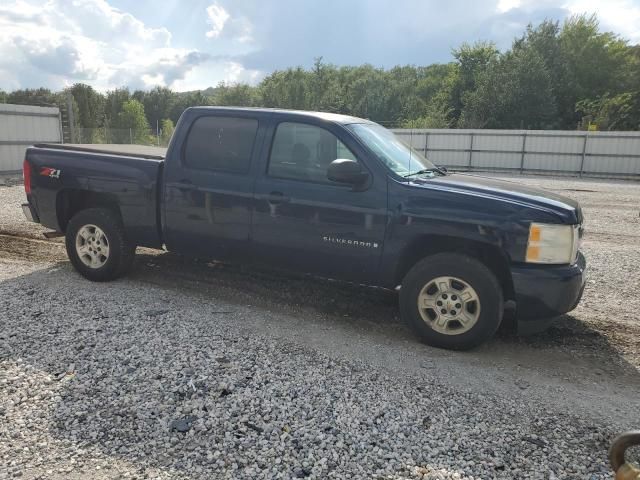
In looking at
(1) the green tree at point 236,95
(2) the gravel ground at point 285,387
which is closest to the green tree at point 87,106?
(1) the green tree at point 236,95

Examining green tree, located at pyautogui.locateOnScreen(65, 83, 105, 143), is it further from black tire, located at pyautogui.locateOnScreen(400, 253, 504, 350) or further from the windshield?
black tire, located at pyautogui.locateOnScreen(400, 253, 504, 350)

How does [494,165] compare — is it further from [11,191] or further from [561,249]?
[561,249]

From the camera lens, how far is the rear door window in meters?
4.91

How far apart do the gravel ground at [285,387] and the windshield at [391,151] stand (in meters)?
1.53

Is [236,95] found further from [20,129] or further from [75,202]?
[75,202]

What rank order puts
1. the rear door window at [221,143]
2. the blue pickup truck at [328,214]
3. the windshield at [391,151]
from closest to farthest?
1. the blue pickup truck at [328,214]
2. the windshield at [391,151]
3. the rear door window at [221,143]

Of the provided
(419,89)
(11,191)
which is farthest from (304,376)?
(419,89)

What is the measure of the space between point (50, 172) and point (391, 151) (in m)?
3.87

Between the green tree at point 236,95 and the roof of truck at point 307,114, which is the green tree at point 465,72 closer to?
→ the green tree at point 236,95

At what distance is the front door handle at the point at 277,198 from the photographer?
182 inches

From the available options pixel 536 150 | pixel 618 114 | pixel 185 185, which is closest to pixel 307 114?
pixel 185 185

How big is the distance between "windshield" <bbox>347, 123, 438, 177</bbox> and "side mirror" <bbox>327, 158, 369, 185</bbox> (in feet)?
0.95

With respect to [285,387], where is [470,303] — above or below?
above

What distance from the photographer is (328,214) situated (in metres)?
4.45
